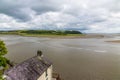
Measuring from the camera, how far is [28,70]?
65.5ft

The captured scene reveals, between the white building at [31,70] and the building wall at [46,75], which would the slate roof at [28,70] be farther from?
the building wall at [46,75]

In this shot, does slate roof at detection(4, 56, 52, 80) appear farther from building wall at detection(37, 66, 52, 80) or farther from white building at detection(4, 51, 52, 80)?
building wall at detection(37, 66, 52, 80)

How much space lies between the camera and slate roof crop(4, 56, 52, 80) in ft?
58.6

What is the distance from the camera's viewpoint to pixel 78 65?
37281mm

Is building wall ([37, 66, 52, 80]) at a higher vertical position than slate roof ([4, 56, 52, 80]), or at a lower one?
lower

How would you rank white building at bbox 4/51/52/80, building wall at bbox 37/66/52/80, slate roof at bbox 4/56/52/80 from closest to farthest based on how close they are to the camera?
slate roof at bbox 4/56/52/80 → white building at bbox 4/51/52/80 → building wall at bbox 37/66/52/80

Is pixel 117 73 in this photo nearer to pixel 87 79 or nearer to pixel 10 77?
pixel 87 79

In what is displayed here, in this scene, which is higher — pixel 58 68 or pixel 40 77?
pixel 40 77

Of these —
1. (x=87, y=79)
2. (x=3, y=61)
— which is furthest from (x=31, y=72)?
(x=87, y=79)

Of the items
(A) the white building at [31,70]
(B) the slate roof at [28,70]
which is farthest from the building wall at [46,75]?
(B) the slate roof at [28,70]

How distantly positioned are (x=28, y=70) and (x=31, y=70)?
455mm

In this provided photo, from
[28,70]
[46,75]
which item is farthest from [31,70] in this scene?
[46,75]

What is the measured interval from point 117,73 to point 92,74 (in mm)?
5230

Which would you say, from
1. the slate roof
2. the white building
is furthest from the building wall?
the slate roof
